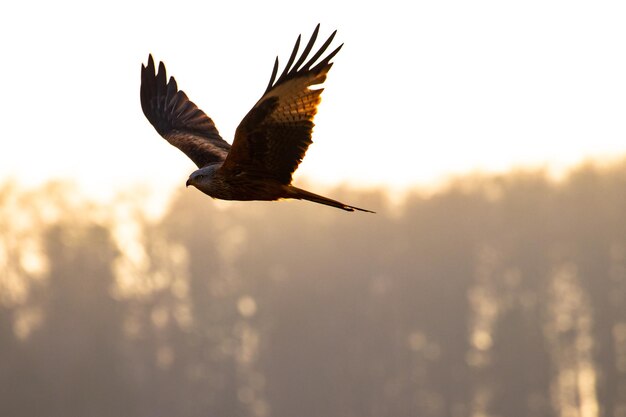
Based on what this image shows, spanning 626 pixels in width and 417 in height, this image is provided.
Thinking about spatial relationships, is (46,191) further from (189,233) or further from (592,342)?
(592,342)

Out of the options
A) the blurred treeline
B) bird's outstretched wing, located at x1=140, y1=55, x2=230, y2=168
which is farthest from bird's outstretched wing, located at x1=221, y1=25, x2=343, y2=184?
the blurred treeline

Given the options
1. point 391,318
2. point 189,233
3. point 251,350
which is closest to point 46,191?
point 189,233

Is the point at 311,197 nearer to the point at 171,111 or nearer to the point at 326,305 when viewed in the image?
the point at 171,111

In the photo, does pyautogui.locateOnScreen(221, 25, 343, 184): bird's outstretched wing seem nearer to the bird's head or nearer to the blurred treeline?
the bird's head

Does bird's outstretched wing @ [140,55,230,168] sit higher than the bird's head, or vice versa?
bird's outstretched wing @ [140,55,230,168]

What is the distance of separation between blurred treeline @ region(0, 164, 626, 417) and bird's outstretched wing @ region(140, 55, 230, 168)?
47868 mm

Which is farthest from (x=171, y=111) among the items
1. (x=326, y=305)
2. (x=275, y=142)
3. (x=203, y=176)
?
(x=326, y=305)

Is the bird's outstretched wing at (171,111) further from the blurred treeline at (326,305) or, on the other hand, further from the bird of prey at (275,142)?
the blurred treeline at (326,305)

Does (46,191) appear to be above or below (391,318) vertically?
above

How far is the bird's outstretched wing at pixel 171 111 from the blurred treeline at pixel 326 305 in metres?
47.9

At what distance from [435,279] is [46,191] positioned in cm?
1804

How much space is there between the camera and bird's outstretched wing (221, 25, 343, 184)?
14.7 meters

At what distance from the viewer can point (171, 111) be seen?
19.1m

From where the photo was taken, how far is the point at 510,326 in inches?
2640
